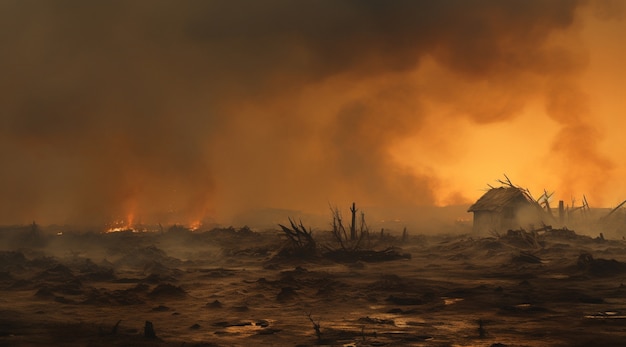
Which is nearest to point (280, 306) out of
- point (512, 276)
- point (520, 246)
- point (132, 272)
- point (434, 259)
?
point (512, 276)

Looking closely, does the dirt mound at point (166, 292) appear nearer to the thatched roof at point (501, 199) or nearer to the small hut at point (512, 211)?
the small hut at point (512, 211)

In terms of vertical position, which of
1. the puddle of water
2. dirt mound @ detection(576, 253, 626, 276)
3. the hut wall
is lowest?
the puddle of water

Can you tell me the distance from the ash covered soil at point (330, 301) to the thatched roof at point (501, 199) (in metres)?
11.5

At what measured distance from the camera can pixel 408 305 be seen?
17.5m

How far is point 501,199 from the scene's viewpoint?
48469 mm

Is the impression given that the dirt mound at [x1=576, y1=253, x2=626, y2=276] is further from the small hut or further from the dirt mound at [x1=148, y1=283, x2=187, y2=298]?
the small hut

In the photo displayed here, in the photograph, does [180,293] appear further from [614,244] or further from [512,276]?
[614,244]

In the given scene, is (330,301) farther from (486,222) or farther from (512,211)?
(486,222)

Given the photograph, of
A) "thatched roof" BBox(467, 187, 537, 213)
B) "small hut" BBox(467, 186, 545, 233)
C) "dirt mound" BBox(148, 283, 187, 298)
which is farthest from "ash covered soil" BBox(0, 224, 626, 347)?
"thatched roof" BBox(467, 187, 537, 213)

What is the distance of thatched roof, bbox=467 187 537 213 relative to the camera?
4762cm

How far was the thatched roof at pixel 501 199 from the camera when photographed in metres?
47.6

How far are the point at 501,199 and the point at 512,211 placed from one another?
4.69 ft

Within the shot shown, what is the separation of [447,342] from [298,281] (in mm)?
11048

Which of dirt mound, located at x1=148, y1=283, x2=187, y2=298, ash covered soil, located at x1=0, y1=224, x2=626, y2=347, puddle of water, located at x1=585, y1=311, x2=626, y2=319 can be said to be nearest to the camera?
ash covered soil, located at x1=0, y1=224, x2=626, y2=347
